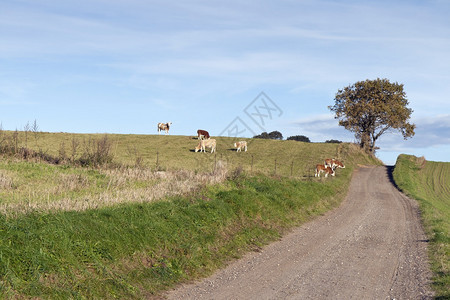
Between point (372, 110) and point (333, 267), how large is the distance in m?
59.6

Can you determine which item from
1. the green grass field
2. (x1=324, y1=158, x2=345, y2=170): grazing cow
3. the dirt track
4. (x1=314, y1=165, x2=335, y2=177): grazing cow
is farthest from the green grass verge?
(x1=324, y1=158, x2=345, y2=170): grazing cow

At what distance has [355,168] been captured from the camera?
5209 cm

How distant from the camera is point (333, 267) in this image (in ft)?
36.4

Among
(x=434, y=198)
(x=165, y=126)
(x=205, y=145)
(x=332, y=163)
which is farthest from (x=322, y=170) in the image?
(x=165, y=126)

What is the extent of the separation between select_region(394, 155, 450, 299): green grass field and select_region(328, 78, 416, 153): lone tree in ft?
25.6

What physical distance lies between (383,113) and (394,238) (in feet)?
183

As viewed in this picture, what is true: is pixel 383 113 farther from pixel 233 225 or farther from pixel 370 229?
pixel 233 225

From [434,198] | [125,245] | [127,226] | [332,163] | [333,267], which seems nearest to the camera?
[125,245]

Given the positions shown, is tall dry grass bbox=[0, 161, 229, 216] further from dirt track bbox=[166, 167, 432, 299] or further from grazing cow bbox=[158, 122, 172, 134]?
grazing cow bbox=[158, 122, 172, 134]

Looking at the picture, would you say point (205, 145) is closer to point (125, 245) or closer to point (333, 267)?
point (333, 267)

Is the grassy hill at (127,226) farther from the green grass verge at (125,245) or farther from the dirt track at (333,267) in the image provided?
the dirt track at (333,267)

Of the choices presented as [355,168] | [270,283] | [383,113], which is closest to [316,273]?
[270,283]

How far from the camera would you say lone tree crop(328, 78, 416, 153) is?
66.6m

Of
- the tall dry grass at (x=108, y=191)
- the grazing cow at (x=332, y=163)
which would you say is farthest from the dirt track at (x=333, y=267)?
the grazing cow at (x=332, y=163)
